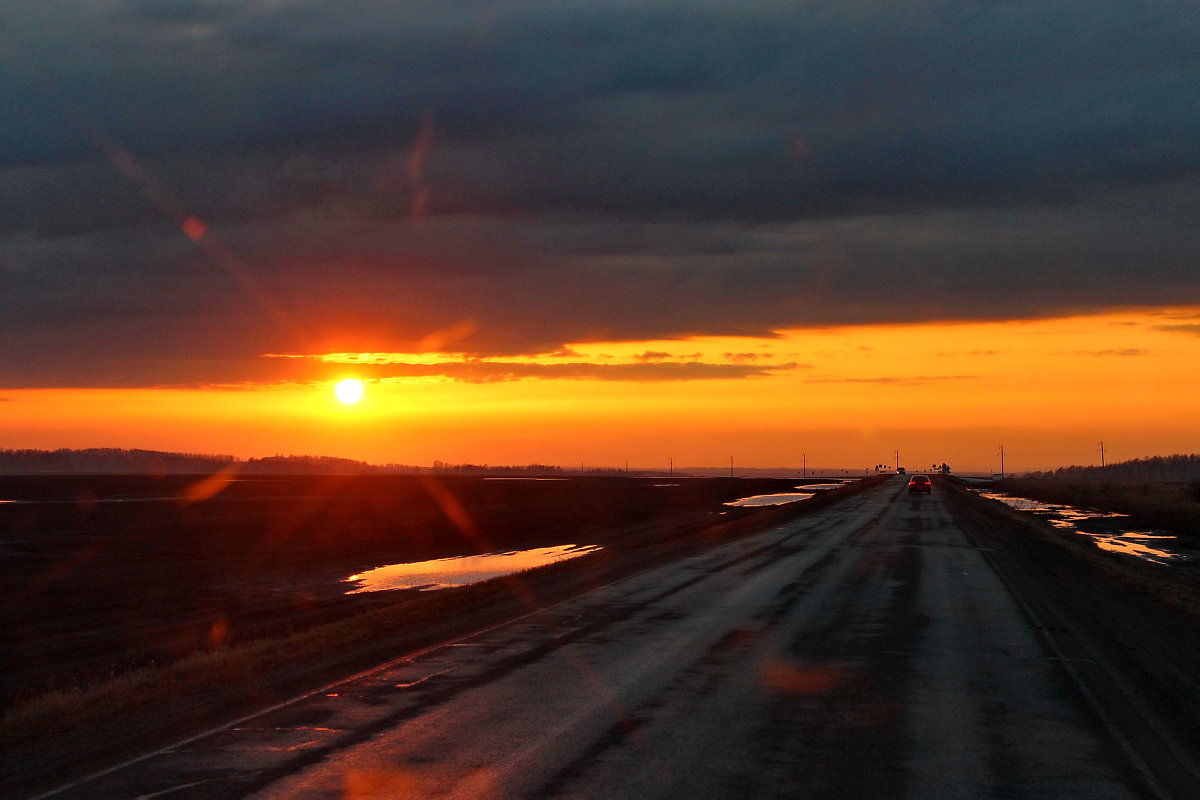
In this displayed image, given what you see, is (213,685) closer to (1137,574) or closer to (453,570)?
(453,570)

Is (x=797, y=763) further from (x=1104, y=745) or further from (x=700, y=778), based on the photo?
(x=1104, y=745)

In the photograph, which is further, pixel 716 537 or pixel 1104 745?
pixel 716 537

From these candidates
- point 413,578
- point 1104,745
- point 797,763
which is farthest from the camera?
point 413,578

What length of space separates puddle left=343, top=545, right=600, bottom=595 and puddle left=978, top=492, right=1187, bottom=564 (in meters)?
20.1

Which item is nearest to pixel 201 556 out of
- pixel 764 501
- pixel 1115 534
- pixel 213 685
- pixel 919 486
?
pixel 213 685

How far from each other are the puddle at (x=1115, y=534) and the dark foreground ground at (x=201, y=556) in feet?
58.3

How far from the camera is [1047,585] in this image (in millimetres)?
23047

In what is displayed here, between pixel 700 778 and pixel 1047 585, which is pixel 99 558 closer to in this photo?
pixel 1047 585

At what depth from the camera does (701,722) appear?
9992 mm

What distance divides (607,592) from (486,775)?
44.4 ft

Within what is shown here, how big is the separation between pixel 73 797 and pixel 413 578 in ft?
74.9

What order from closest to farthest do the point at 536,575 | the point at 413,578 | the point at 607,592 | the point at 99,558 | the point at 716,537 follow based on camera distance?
1. the point at 607,592
2. the point at 536,575
3. the point at 413,578
4. the point at 99,558
5. the point at 716,537

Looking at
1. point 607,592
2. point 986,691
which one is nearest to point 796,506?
point 607,592

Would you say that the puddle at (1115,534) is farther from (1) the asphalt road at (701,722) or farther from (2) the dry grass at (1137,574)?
(1) the asphalt road at (701,722)
